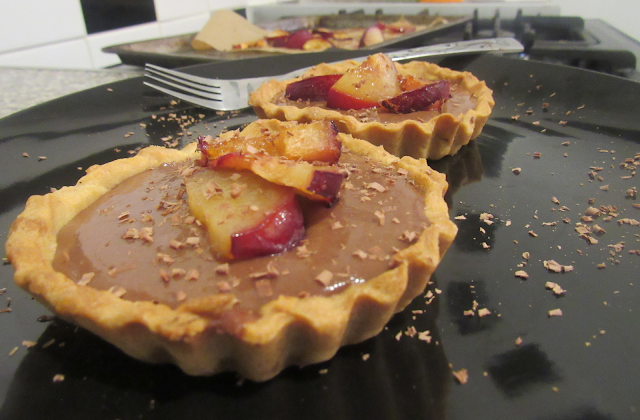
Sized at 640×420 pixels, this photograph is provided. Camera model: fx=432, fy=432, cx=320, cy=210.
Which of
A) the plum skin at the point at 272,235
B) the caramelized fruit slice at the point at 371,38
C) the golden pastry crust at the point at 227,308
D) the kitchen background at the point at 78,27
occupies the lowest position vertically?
the golden pastry crust at the point at 227,308

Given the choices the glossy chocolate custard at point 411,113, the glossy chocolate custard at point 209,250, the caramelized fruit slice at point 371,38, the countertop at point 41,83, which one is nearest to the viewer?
the glossy chocolate custard at point 209,250

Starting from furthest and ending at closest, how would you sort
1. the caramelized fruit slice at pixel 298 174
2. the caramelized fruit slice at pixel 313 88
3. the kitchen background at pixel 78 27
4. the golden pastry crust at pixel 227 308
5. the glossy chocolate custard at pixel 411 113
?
the kitchen background at pixel 78 27
the caramelized fruit slice at pixel 313 88
the glossy chocolate custard at pixel 411 113
the caramelized fruit slice at pixel 298 174
the golden pastry crust at pixel 227 308

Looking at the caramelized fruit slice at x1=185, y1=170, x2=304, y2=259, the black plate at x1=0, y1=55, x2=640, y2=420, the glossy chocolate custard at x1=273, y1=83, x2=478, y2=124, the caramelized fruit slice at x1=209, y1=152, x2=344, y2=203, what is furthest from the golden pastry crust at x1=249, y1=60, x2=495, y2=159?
the caramelized fruit slice at x1=185, y1=170, x2=304, y2=259

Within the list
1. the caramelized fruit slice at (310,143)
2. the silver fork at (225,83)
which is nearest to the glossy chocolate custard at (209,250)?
the caramelized fruit slice at (310,143)

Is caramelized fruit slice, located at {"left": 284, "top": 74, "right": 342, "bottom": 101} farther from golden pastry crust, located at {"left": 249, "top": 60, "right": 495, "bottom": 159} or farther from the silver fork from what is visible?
the silver fork

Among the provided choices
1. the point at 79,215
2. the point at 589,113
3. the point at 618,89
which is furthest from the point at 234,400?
the point at 618,89

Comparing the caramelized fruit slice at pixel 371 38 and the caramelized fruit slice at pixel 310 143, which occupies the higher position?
the caramelized fruit slice at pixel 371 38

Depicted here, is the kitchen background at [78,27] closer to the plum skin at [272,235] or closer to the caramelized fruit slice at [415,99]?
the caramelized fruit slice at [415,99]

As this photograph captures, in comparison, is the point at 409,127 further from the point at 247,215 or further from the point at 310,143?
the point at 247,215
